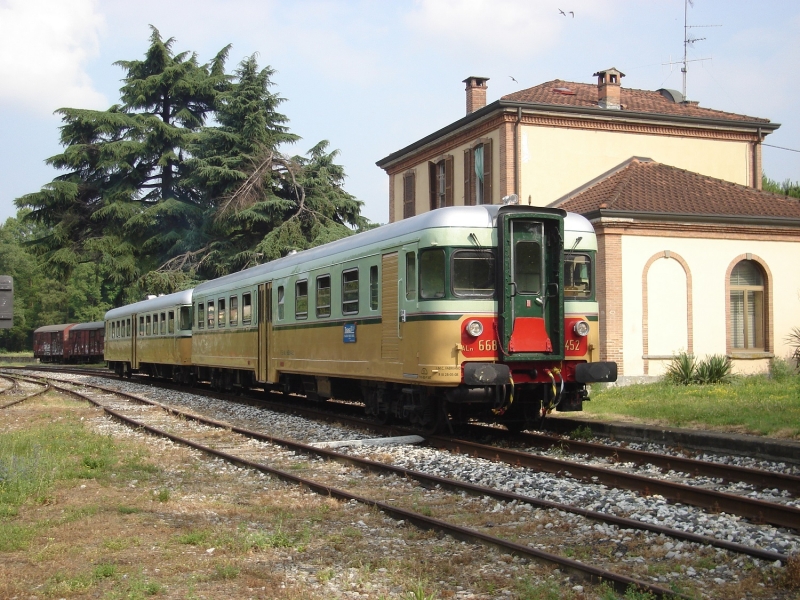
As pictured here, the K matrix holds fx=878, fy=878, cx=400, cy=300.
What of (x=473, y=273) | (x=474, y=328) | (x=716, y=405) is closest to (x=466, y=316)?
(x=474, y=328)

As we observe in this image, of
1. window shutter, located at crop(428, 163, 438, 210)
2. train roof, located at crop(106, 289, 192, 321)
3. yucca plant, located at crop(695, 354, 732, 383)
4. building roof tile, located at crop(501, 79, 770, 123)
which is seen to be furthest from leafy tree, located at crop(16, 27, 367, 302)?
yucca plant, located at crop(695, 354, 732, 383)

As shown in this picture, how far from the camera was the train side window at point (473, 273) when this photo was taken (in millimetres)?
11398

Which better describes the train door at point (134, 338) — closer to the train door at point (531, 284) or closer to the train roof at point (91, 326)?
the train roof at point (91, 326)

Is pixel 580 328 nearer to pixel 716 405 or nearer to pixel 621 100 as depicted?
pixel 716 405

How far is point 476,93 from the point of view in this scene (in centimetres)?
2898

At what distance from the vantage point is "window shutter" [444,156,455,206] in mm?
27413

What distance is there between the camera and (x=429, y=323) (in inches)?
447

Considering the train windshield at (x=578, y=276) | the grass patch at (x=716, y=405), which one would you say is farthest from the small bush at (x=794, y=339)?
the train windshield at (x=578, y=276)

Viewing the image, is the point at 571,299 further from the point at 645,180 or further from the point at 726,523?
the point at 645,180

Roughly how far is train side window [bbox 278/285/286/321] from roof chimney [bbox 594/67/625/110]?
13248 mm

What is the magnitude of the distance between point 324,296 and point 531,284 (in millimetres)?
4639

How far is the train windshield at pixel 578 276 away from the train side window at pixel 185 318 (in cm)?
1547

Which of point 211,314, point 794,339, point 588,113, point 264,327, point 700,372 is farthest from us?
point 588,113

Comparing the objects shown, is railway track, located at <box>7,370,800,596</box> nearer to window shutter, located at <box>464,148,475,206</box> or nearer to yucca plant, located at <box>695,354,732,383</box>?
yucca plant, located at <box>695,354,732,383</box>
